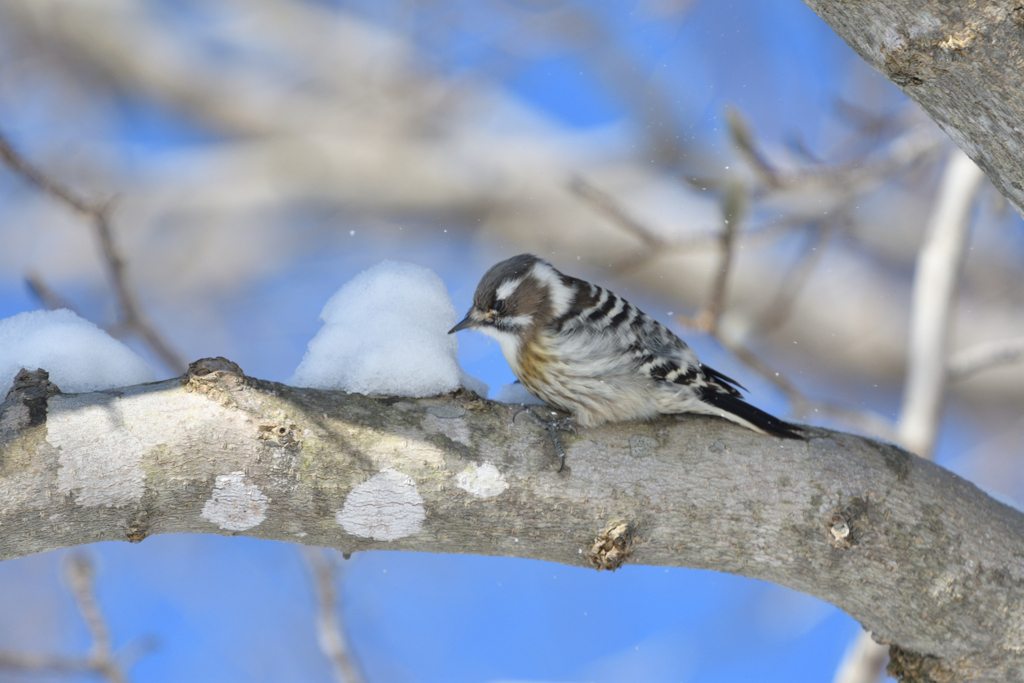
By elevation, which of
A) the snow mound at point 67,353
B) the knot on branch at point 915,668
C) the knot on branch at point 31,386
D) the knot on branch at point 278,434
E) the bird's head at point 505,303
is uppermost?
the bird's head at point 505,303

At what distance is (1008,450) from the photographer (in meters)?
4.61

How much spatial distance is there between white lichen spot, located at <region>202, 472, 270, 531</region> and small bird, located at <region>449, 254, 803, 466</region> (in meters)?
0.57

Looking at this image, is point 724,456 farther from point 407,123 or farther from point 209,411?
point 407,123

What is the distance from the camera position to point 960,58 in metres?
1.16

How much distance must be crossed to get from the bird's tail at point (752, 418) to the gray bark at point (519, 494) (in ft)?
0.07

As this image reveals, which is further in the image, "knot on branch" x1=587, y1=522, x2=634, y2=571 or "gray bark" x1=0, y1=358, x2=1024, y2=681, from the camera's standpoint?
"knot on branch" x1=587, y1=522, x2=634, y2=571

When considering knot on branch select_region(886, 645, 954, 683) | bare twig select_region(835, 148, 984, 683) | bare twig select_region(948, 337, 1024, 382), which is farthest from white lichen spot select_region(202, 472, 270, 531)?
bare twig select_region(948, 337, 1024, 382)

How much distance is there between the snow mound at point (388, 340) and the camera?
1545 millimetres

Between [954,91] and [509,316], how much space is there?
1.12 m

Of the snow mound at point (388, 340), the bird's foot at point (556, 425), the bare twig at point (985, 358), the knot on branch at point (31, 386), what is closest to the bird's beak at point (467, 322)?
the snow mound at point (388, 340)

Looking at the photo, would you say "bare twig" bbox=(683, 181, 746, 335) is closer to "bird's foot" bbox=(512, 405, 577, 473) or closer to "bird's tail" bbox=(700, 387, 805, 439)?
"bird's tail" bbox=(700, 387, 805, 439)

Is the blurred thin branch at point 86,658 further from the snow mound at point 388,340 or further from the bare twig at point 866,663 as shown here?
the bare twig at point 866,663

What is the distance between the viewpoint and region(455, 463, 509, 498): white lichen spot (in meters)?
1.44

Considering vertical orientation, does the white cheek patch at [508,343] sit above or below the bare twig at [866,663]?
above
